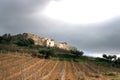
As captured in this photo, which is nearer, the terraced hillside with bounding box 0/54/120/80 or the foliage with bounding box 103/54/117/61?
the terraced hillside with bounding box 0/54/120/80

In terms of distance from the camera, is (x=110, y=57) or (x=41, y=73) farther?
(x=110, y=57)

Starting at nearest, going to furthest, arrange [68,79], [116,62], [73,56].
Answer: [68,79]
[116,62]
[73,56]

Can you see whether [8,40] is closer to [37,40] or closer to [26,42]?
[26,42]

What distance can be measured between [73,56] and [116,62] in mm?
13999

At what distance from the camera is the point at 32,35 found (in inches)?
6329

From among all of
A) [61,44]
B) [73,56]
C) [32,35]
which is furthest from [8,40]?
[61,44]

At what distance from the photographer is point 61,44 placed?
603ft

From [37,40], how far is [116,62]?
81846 mm

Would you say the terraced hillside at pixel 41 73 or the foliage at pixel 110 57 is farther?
the foliage at pixel 110 57

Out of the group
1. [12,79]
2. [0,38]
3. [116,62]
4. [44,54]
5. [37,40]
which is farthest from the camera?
[37,40]

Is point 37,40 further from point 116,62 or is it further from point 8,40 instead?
point 116,62

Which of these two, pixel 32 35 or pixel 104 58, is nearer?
pixel 104 58

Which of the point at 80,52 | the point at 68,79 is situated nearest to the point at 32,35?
the point at 80,52

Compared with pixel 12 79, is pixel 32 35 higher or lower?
higher
